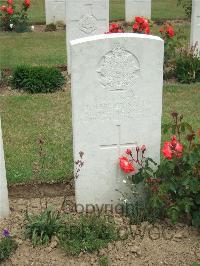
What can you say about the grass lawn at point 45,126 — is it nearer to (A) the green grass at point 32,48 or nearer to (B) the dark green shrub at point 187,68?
(B) the dark green shrub at point 187,68

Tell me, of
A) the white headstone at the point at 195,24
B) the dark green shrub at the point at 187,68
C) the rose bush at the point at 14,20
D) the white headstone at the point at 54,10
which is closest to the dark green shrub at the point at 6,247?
the dark green shrub at the point at 187,68

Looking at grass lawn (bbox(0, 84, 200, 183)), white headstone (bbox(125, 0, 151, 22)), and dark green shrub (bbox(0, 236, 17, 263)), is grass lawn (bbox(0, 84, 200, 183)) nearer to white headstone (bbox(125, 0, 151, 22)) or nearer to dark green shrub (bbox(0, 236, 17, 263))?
dark green shrub (bbox(0, 236, 17, 263))

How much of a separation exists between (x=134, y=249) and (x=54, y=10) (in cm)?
1095

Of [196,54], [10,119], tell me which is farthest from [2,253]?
[196,54]

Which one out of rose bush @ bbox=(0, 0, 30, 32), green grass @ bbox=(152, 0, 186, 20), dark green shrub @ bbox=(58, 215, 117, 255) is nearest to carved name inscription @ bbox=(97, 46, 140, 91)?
dark green shrub @ bbox=(58, 215, 117, 255)

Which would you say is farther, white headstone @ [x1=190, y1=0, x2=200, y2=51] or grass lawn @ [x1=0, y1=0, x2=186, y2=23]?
grass lawn @ [x1=0, y1=0, x2=186, y2=23]

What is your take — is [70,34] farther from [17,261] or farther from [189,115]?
[17,261]

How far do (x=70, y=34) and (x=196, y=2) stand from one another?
2284 millimetres

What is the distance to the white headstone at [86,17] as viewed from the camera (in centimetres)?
834

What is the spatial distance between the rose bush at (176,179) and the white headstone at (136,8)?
10736mm

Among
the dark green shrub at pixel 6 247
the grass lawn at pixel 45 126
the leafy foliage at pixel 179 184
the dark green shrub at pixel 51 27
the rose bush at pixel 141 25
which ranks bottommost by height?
the dark green shrub at pixel 6 247

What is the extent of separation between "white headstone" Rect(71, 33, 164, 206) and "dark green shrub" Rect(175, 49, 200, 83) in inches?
173

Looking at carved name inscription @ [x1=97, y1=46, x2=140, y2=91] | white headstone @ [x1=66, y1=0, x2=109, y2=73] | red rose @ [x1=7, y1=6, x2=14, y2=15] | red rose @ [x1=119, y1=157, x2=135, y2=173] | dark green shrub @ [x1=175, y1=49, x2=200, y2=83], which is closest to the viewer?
carved name inscription @ [x1=97, y1=46, x2=140, y2=91]

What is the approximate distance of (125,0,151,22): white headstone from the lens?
14336 millimetres
